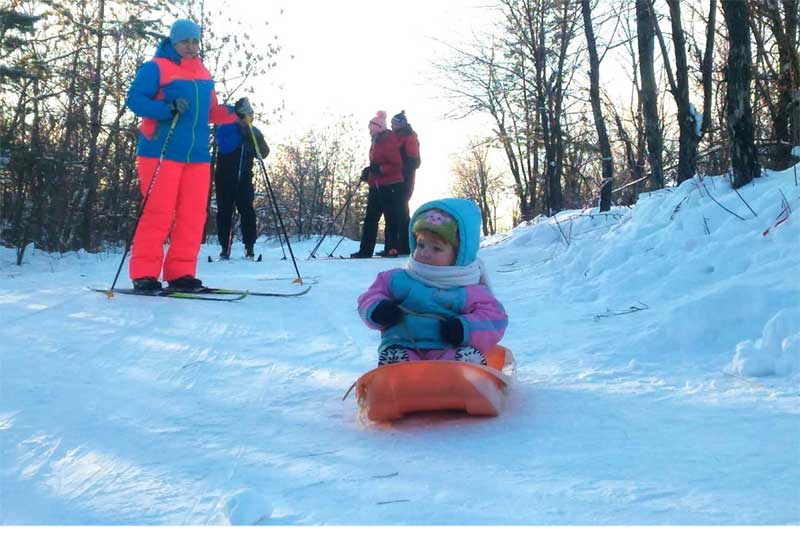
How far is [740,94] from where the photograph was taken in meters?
5.86

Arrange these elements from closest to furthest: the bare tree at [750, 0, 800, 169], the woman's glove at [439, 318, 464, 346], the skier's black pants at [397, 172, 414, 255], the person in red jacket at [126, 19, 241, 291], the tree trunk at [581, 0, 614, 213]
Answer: the woman's glove at [439, 318, 464, 346]
the person in red jacket at [126, 19, 241, 291]
the bare tree at [750, 0, 800, 169]
the skier's black pants at [397, 172, 414, 255]
the tree trunk at [581, 0, 614, 213]

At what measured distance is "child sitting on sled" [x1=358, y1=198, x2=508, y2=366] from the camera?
296 centimetres

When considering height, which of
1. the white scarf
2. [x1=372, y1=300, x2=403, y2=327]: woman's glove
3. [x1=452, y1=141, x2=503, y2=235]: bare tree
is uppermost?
[x1=452, y1=141, x2=503, y2=235]: bare tree

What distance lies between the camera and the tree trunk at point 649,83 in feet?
32.1

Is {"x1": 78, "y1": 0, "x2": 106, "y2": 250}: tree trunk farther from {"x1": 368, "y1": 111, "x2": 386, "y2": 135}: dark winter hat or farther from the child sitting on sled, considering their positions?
the child sitting on sled

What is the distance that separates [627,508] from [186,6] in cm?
2038

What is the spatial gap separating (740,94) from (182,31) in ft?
14.5

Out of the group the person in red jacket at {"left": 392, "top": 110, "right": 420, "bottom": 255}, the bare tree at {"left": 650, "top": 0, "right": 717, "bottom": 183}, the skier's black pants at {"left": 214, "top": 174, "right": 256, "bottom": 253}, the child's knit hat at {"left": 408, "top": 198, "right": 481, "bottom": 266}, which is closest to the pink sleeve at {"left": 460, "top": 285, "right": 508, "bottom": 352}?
the child's knit hat at {"left": 408, "top": 198, "right": 481, "bottom": 266}

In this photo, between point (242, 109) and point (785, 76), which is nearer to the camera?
point (242, 109)

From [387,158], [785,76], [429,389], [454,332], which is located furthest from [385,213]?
[429,389]

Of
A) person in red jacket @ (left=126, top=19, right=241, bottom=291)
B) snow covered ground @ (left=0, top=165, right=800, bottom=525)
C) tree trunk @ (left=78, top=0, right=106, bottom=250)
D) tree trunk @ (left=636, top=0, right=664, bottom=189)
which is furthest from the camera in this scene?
tree trunk @ (left=78, top=0, right=106, bottom=250)

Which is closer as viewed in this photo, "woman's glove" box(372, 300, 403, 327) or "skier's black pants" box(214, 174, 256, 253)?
"woman's glove" box(372, 300, 403, 327)

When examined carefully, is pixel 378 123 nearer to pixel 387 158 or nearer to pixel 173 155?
pixel 387 158

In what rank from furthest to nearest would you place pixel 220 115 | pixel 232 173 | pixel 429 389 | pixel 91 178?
pixel 91 178
pixel 232 173
pixel 220 115
pixel 429 389
